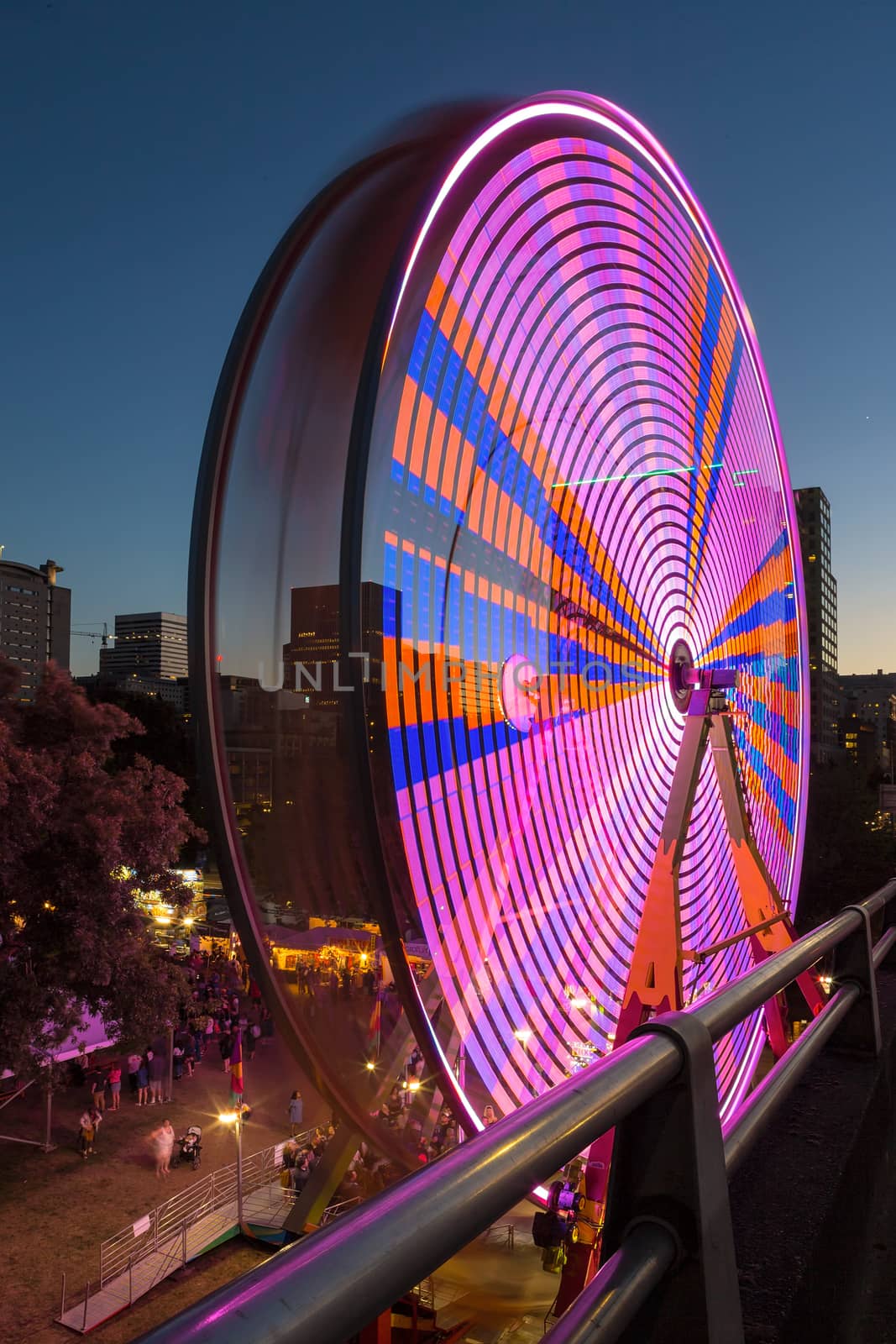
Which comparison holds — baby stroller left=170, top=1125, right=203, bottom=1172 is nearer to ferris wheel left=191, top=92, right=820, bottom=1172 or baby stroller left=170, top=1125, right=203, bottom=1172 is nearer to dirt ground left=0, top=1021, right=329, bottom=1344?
dirt ground left=0, top=1021, right=329, bottom=1344

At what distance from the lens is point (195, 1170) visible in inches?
550

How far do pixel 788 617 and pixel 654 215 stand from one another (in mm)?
5573

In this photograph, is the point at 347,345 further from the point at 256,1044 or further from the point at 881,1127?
the point at 256,1044

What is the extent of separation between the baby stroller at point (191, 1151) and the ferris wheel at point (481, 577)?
362 inches

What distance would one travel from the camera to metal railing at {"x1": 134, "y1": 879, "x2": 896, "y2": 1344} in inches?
25.2

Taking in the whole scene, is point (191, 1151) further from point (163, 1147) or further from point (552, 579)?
point (552, 579)

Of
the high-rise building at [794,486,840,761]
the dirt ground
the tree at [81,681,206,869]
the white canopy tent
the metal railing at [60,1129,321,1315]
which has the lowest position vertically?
the dirt ground

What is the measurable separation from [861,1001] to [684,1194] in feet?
7.23

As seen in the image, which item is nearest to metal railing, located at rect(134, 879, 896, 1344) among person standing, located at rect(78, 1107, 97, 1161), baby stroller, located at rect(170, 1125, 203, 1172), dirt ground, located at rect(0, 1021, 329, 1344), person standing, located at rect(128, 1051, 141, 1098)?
dirt ground, located at rect(0, 1021, 329, 1344)

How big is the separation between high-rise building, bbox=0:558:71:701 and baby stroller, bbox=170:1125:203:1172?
115 meters

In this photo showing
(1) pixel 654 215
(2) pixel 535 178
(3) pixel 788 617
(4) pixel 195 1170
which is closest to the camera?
(2) pixel 535 178

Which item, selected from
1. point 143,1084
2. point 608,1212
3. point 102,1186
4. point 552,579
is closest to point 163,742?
point 143,1084

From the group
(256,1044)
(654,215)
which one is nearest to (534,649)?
(654,215)

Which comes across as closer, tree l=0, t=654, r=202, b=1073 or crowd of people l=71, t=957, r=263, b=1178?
tree l=0, t=654, r=202, b=1073
